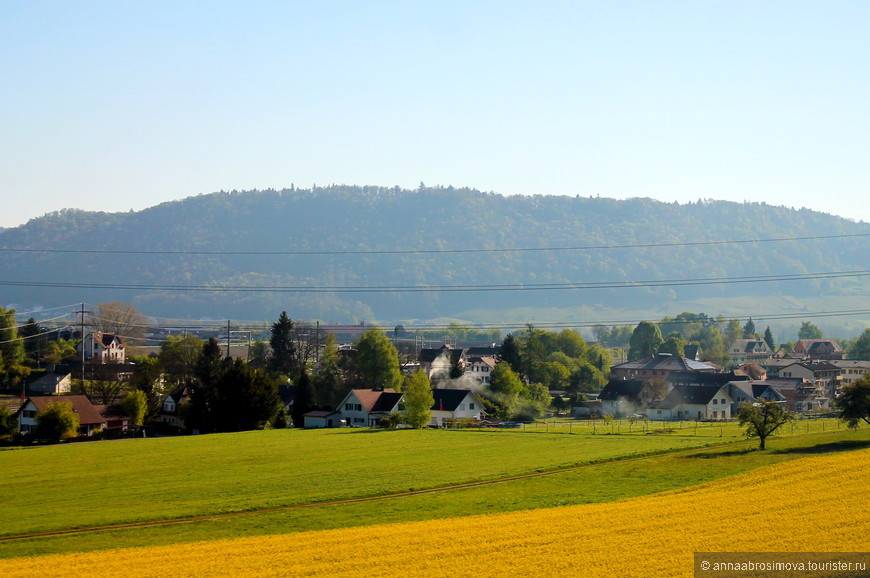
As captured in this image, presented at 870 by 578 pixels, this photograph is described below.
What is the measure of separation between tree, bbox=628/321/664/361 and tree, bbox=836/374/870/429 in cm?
11223

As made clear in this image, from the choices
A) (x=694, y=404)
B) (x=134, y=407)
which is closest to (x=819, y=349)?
(x=694, y=404)

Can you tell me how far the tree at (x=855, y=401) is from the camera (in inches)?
2349

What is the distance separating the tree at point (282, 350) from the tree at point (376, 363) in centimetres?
1128

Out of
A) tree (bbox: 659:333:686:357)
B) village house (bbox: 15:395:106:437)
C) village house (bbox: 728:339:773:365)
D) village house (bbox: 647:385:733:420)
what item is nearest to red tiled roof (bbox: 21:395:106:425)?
village house (bbox: 15:395:106:437)

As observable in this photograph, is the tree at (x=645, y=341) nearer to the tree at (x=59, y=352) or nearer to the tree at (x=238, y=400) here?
the tree at (x=59, y=352)

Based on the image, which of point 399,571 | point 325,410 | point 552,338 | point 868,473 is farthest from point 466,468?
point 552,338

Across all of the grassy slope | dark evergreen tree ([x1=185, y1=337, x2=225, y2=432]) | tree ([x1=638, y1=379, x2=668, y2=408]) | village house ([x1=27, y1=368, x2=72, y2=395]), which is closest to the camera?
the grassy slope

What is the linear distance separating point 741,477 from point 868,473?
5.30m

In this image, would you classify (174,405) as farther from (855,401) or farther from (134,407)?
(855,401)

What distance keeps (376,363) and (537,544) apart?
69169mm

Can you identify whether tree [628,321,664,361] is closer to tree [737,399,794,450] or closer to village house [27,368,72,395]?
village house [27,368,72,395]

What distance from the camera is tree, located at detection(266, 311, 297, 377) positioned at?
104m

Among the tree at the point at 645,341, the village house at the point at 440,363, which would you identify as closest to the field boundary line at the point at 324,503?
the village house at the point at 440,363

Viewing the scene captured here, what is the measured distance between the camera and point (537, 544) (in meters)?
28.5
